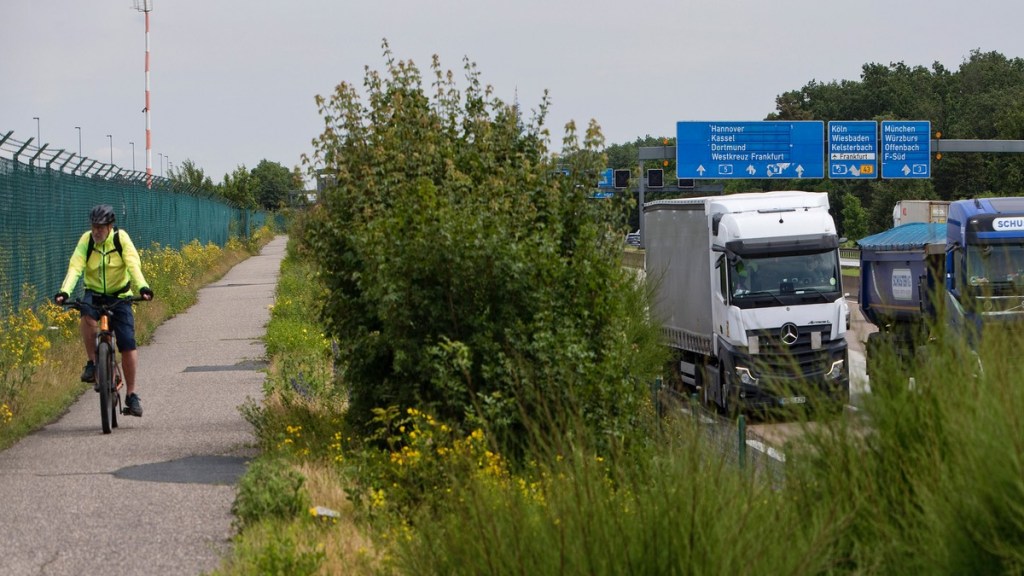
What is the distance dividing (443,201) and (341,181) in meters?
1.54

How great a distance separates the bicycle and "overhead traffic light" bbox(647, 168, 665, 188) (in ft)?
114

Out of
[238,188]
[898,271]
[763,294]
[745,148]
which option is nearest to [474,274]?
[763,294]

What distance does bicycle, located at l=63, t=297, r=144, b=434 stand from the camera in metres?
11.5

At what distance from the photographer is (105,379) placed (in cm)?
1144

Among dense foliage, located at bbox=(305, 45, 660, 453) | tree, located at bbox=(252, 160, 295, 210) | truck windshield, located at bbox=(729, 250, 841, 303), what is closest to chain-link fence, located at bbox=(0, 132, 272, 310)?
dense foliage, located at bbox=(305, 45, 660, 453)

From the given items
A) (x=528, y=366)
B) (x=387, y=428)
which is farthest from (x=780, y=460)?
(x=387, y=428)

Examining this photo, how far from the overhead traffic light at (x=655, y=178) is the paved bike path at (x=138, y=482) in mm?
30641

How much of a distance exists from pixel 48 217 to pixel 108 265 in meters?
8.02

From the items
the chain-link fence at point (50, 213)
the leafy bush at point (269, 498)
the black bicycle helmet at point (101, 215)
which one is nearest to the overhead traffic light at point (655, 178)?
the chain-link fence at point (50, 213)

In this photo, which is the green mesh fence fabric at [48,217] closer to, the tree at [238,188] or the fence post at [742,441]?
the fence post at [742,441]

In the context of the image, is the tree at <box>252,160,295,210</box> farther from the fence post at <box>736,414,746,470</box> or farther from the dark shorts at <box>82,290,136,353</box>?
the fence post at <box>736,414,746,470</box>

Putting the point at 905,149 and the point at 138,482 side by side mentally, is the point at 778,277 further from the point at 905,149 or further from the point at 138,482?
the point at 905,149

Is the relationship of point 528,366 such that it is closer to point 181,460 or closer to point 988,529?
point 181,460

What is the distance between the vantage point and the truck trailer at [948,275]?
20.2 ft
